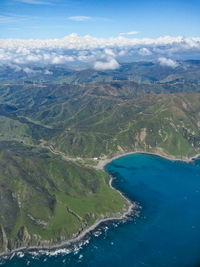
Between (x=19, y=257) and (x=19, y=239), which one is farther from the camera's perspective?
(x=19, y=239)

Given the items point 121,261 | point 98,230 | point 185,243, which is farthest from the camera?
point 98,230

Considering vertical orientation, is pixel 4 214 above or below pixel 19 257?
above

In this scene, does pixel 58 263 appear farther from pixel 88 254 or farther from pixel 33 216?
pixel 33 216

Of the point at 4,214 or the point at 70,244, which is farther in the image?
the point at 4,214

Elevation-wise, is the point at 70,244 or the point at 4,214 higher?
the point at 4,214

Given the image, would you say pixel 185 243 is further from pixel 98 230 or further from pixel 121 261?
pixel 98 230

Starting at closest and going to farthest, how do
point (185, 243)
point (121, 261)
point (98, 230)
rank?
point (121, 261) < point (185, 243) < point (98, 230)

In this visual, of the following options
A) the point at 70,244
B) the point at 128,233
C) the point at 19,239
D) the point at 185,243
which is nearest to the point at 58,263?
the point at 70,244

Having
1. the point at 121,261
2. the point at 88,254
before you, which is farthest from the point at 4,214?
the point at 121,261
